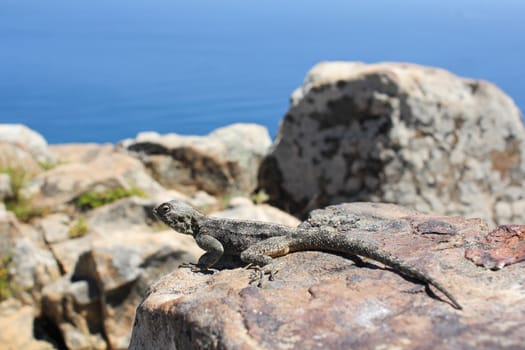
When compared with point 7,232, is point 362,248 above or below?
above

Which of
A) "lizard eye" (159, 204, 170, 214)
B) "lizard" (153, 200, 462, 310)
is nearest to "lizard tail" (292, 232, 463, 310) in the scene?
"lizard" (153, 200, 462, 310)

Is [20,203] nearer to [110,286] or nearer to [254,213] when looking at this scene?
[110,286]

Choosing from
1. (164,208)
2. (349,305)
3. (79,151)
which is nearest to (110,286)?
(164,208)

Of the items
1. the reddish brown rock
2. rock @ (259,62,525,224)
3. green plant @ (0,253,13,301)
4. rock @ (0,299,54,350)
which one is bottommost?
rock @ (0,299,54,350)

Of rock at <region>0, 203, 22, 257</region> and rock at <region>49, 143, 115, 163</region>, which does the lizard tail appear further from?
rock at <region>49, 143, 115, 163</region>

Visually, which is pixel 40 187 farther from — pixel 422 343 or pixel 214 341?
pixel 422 343
